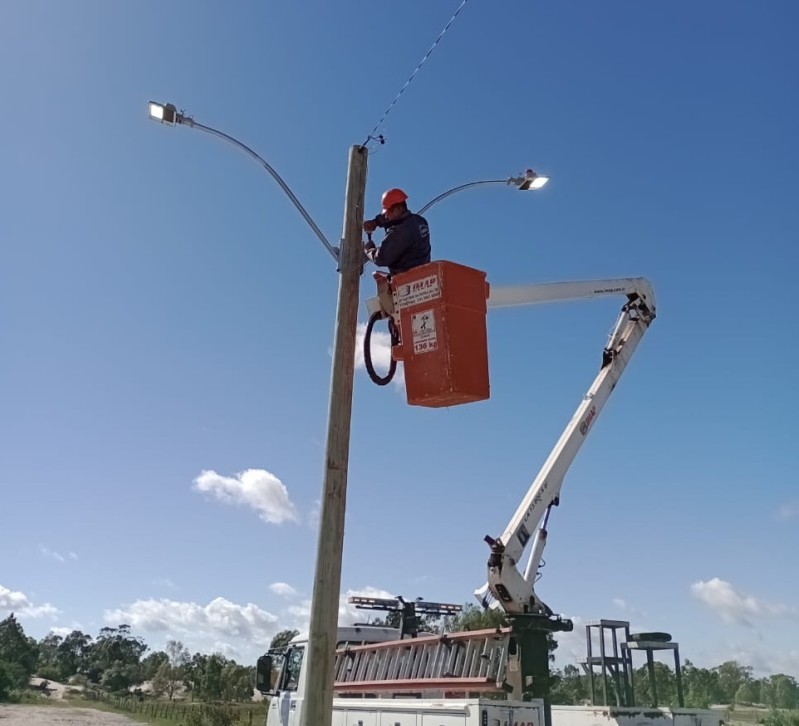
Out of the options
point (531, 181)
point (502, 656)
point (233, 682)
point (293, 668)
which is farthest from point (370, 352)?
point (233, 682)

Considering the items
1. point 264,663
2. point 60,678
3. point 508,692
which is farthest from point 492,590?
point 60,678

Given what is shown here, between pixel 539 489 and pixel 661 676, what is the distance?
24.8m

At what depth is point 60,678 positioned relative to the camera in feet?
346

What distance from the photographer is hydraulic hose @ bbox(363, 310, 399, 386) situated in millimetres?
6105

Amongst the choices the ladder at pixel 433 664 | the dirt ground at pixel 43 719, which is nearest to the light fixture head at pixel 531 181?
the ladder at pixel 433 664

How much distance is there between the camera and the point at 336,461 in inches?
195

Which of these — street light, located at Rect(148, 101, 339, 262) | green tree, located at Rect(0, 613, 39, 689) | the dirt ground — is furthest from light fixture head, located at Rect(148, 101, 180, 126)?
green tree, located at Rect(0, 613, 39, 689)

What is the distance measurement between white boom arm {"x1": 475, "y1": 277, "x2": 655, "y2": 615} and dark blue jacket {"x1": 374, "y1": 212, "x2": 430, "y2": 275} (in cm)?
282

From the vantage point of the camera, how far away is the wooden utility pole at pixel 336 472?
4.46m

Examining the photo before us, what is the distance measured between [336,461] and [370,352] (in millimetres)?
1643

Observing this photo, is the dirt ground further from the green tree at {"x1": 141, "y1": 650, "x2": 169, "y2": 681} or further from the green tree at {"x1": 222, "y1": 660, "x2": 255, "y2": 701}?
the green tree at {"x1": 141, "y1": 650, "x2": 169, "y2": 681}

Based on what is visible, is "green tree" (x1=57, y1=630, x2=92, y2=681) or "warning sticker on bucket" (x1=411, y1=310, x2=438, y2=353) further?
"green tree" (x1=57, y1=630, x2=92, y2=681)

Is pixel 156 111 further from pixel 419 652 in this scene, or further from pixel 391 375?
pixel 419 652

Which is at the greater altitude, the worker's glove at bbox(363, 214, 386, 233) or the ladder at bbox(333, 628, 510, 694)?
the worker's glove at bbox(363, 214, 386, 233)
